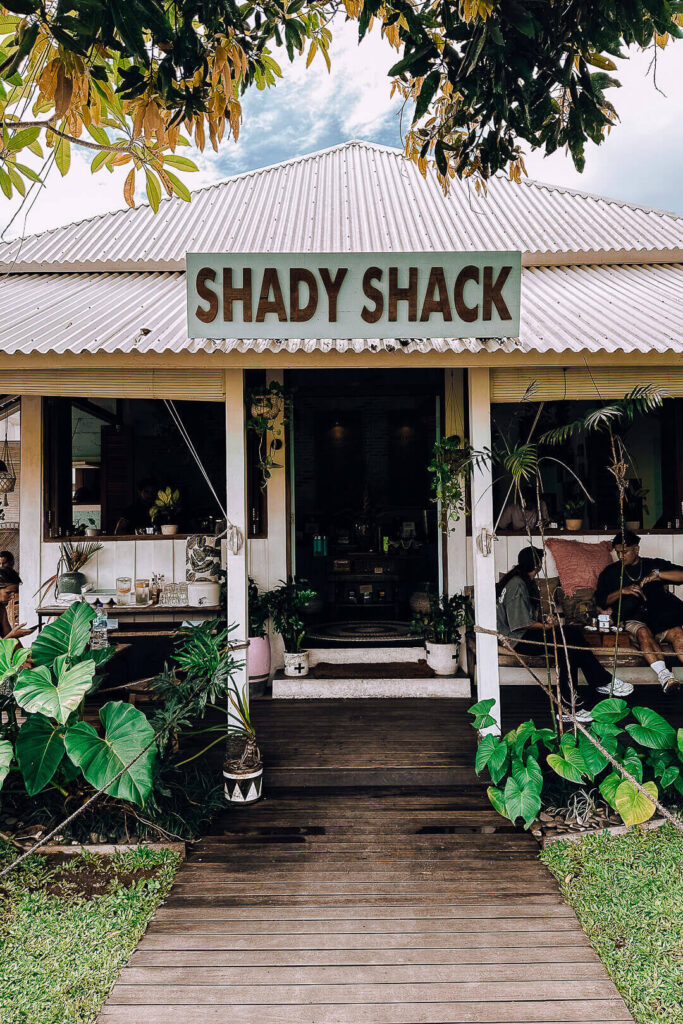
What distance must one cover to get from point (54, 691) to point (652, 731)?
10.9 feet

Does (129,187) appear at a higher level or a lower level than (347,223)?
lower

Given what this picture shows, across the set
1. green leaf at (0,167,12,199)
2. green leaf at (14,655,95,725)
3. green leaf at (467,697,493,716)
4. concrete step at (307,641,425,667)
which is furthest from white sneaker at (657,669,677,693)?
green leaf at (0,167,12,199)

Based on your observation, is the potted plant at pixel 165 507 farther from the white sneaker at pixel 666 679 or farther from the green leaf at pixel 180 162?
the white sneaker at pixel 666 679

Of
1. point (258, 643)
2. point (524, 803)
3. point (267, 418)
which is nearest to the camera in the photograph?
point (524, 803)

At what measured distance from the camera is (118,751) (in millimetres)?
3332

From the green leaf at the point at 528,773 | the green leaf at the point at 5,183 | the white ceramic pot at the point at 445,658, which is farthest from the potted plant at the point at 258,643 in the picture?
the green leaf at the point at 5,183

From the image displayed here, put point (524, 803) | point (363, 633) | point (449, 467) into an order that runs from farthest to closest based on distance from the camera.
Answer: point (363, 633), point (449, 467), point (524, 803)

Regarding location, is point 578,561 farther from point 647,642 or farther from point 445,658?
point 445,658

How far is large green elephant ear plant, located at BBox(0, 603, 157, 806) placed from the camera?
3227 millimetres

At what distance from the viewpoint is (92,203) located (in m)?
8.23

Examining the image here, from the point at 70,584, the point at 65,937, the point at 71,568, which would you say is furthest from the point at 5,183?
the point at 71,568

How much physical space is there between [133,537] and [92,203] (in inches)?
189

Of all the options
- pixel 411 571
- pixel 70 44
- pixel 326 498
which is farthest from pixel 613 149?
pixel 326 498

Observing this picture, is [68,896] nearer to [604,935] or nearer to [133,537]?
[604,935]
